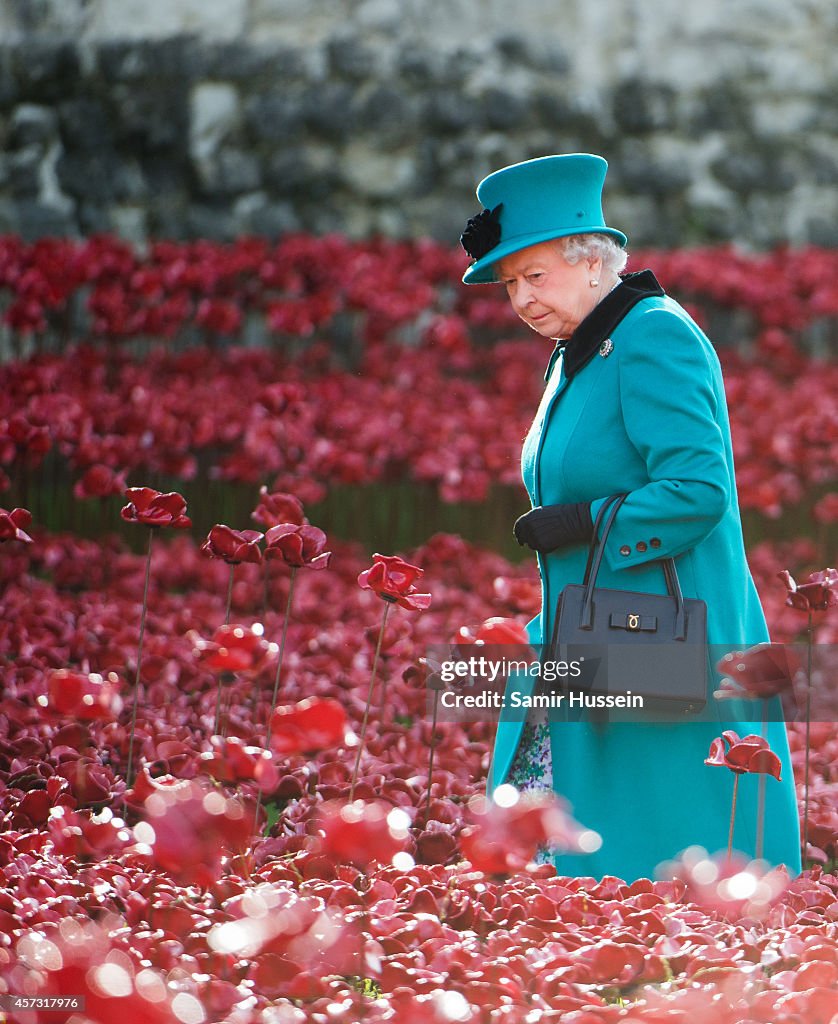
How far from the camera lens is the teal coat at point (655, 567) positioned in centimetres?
236

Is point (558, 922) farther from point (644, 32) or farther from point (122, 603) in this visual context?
point (644, 32)

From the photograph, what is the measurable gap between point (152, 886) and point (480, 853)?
23.4 inches

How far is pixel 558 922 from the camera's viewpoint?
179 cm

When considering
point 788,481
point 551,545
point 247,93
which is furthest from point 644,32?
point 551,545

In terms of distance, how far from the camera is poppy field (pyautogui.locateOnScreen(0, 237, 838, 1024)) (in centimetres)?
144

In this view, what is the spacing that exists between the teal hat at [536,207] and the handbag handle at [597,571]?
1.64 ft

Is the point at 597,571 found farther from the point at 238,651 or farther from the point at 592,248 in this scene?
the point at 238,651

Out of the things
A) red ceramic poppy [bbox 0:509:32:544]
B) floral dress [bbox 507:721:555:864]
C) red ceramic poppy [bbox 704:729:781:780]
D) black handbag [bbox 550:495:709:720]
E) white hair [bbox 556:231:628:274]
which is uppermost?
white hair [bbox 556:231:628:274]

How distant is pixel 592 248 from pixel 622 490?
0.46 metres

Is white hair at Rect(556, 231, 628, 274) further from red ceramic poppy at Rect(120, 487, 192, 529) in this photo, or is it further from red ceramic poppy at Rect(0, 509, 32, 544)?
red ceramic poppy at Rect(0, 509, 32, 544)

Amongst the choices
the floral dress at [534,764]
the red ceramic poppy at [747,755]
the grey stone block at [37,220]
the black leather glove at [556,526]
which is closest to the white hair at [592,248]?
the black leather glove at [556,526]

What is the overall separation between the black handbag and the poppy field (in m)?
0.19

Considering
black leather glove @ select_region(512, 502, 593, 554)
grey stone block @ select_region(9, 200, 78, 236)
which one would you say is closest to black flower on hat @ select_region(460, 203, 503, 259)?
black leather glove @ select_region(512, 502, 593, 554)

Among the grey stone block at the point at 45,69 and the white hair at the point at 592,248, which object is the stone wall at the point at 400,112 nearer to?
the grey stone block at the point at 45,69
